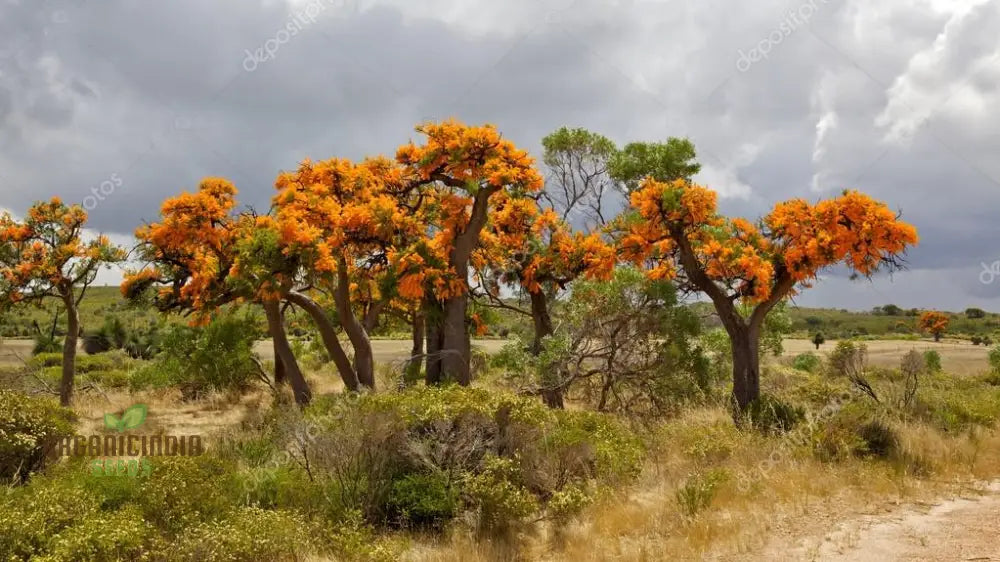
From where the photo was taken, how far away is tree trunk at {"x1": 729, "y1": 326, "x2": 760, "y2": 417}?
1432 cm

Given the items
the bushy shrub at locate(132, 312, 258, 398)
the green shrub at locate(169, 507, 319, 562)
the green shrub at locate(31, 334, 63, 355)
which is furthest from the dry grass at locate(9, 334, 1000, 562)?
the green shrub at locate(31, 334, 63, 355)

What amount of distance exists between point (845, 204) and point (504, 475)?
9.46m

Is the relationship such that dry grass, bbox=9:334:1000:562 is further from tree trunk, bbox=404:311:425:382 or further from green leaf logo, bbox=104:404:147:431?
tree trunk, bbox=404:311:425:382

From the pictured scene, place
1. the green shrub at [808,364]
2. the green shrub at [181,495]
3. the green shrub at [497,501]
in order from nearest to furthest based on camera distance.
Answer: the green shrub at [181,495], the green shrub at [497,501], the green shrub at [808,364]

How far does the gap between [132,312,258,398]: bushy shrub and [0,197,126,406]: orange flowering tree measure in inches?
146

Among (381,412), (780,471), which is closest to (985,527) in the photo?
(780,471)

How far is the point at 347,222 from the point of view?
13.6 metres

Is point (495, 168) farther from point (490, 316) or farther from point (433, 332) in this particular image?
point (490, 316)

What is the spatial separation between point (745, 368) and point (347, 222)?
31.2ft

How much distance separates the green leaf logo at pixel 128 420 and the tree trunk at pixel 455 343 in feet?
22.3

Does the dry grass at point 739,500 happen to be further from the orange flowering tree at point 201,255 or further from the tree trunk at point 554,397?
the orange flowering tree at point 201,255

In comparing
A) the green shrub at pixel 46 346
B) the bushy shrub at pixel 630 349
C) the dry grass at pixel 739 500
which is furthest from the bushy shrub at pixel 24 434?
the green shrub at pixel 46 346

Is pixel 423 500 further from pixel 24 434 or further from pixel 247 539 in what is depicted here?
pixel 24 434

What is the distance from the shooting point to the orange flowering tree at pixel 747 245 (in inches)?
511
